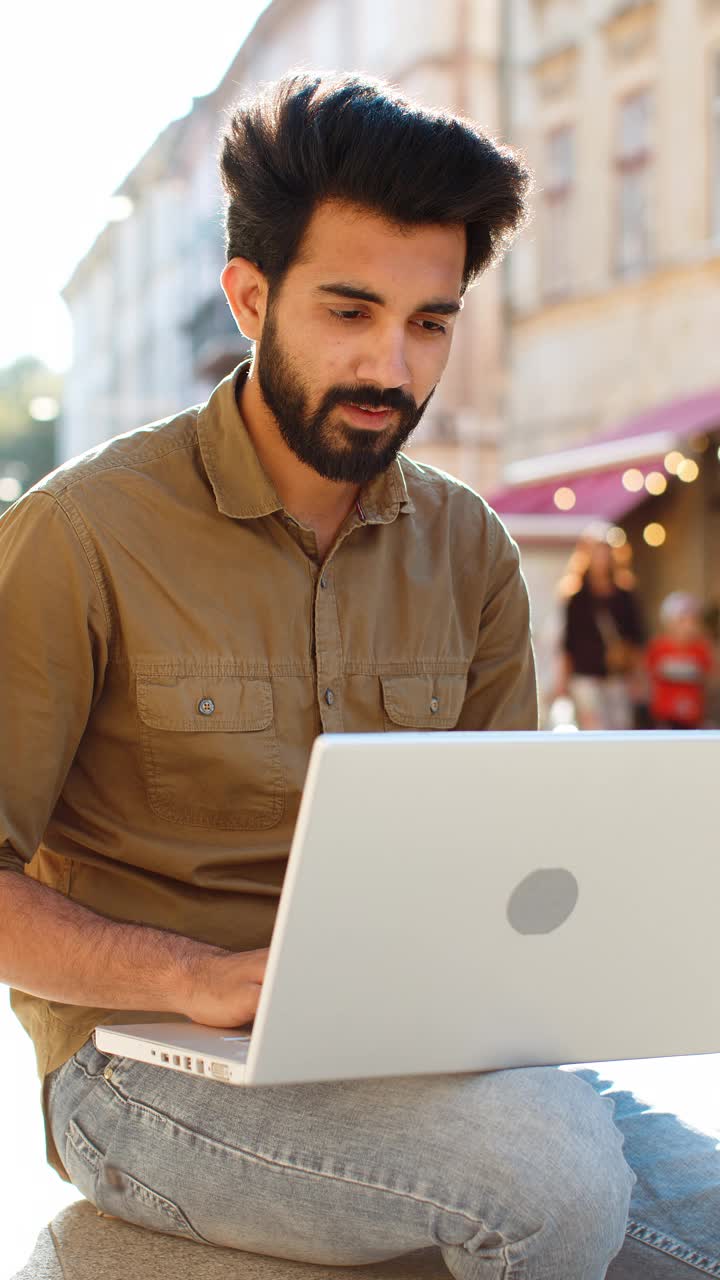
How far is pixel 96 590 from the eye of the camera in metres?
2.25

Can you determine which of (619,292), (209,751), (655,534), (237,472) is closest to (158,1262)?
(209,751)

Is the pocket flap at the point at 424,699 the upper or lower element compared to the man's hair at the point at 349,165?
lower

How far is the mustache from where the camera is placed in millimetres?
2412

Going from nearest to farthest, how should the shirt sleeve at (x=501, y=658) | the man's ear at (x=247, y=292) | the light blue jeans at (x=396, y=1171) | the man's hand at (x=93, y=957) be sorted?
the light blue jeans at (x=396, y=1171) < the man's hand at (x=93, y=957) < the man's ear at (x=247, y=292) < the shirt sleeve at (x=501, y=658)

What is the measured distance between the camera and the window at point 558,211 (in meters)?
15.3

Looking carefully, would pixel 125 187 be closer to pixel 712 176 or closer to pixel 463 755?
pixel 712 176

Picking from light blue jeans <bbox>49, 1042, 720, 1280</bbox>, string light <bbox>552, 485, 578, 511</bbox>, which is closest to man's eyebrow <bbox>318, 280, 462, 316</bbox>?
light blue jeans <bbox>49, 1042, 720, 1280</bbox>

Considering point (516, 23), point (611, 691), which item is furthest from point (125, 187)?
point (611, 691)

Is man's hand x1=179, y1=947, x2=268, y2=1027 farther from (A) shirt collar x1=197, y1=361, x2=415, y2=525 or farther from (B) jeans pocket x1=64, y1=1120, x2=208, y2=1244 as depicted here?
(A) shirt collar x1=197, y1=361, x2=415, y2=525

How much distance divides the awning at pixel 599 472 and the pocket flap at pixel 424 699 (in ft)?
28.9

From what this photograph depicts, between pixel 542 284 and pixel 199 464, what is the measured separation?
46.1 feet

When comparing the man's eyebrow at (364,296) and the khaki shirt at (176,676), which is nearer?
the khaki shirt at (176,676)

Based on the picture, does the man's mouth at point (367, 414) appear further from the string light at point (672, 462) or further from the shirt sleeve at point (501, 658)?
the string light at point (672, 462)

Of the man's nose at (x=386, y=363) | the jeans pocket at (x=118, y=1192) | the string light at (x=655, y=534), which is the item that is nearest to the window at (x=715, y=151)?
the string light at (x=655, y=534)
